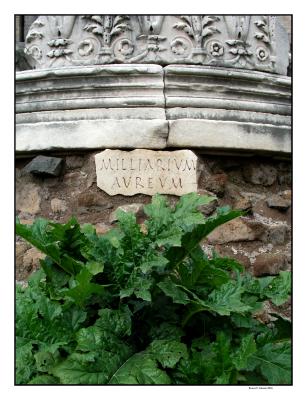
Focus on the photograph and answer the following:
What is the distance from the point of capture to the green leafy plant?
64.2 inches

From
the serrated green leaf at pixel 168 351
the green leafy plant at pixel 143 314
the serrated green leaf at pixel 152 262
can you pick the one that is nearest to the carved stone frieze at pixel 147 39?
the green leafy plant at pixel 143 314

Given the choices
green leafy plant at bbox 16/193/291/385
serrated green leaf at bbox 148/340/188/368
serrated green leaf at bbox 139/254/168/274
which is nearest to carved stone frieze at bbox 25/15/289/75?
green leafy plant at bbox 16/193/291/385

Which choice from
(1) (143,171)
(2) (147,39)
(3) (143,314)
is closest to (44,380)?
(3) (143,314)

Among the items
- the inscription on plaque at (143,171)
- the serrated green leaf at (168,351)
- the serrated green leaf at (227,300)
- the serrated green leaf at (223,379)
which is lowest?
the serrated green leaf at (223,379)

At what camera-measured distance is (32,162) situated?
2496mm

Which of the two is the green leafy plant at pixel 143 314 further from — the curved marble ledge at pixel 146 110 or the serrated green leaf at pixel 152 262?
the curved marble ledge at pixel 146 110

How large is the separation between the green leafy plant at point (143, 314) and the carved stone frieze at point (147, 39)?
0.87m

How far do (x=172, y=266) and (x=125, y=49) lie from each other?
3.57 feet

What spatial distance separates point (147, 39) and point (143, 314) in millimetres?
1243

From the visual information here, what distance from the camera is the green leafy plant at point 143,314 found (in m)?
1.63

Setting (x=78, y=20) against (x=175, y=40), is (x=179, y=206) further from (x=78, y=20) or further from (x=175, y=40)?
(x=78, y=20)

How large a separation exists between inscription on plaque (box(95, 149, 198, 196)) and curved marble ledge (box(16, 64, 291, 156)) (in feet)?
0.14

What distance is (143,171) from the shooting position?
7.76ft

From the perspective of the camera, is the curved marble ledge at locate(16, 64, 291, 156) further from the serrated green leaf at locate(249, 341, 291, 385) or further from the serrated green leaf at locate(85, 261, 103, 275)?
the serrated green leaf at locate(249, 341, 291, 385)
